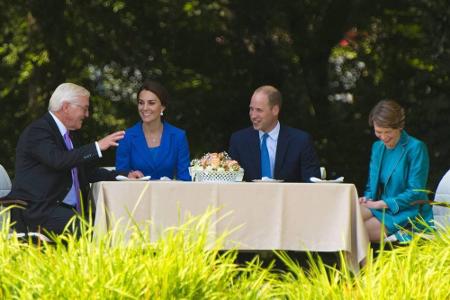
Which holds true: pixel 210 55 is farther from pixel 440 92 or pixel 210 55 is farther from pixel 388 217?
pixel 388 217

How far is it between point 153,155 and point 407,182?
160cm

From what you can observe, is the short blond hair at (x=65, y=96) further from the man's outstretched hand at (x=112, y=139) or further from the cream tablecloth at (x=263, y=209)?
the cream tablecloth at (x=263, y=209)

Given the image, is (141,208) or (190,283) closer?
(190,283)

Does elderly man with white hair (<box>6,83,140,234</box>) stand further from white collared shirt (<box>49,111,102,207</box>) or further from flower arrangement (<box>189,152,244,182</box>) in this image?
flower arrangement (<box>189,152,244,182</box>)

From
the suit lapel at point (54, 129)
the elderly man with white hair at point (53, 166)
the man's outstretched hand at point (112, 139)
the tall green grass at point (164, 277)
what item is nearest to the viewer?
the tall green grass at point (164, 277)

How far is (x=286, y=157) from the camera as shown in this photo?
7.19 metres

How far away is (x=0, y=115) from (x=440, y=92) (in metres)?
4.67

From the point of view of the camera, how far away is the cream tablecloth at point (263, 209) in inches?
246

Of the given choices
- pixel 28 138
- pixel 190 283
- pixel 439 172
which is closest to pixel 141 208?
pixel 28 138

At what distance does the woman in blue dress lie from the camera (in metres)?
7.07

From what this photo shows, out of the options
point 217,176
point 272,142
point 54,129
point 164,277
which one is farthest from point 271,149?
point 164,277

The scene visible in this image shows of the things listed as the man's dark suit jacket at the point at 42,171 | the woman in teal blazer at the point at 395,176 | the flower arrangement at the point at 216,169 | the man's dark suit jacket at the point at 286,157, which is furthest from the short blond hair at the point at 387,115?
the man's dark suit jacket at the point at 42,171

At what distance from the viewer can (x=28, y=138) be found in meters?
6.57

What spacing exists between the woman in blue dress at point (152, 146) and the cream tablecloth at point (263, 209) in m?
0.79
